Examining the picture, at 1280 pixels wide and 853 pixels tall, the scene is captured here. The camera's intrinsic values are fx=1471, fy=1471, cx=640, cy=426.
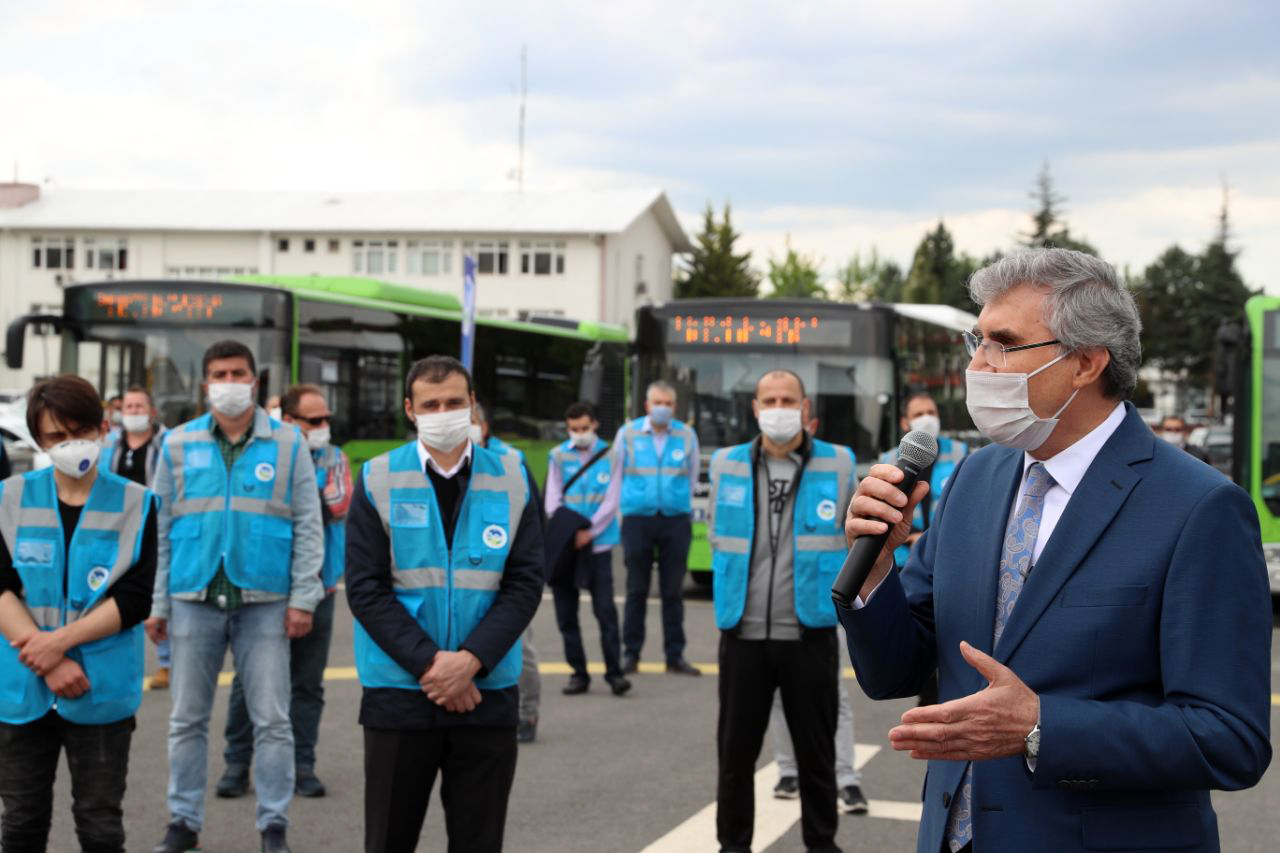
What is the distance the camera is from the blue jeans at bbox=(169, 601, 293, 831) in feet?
19.7

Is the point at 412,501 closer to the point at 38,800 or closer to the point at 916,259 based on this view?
the point at 38,800

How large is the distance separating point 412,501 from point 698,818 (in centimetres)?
279

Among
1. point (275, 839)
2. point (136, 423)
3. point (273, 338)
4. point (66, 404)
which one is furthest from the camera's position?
point (273, 338)

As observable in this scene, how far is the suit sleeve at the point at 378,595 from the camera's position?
15.0ft

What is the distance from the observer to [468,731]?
15.2 ft

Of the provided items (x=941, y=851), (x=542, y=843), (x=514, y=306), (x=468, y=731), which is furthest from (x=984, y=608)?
(x=514, y=306)

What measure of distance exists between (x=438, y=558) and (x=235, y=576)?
1.77 metres

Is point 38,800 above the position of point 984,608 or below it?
below

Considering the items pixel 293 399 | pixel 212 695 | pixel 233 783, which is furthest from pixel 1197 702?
pixel 293 399

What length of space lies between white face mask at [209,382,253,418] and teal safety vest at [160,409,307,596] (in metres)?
0.07

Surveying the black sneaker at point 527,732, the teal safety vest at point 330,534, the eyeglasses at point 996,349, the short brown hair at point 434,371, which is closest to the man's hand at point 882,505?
the eyeglasses at point 996,349

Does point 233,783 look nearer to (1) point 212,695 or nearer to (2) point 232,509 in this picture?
(1) point 212,695

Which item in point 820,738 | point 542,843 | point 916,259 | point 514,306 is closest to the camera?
point 820,738

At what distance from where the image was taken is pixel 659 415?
12047 millimetres
